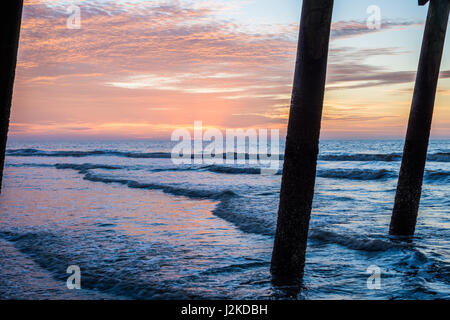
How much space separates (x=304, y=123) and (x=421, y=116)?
10.6 ft

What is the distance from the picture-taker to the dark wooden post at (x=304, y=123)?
4.11m

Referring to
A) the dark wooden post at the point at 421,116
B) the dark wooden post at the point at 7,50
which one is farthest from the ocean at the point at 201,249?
the dark wooden post at the point at 7,50

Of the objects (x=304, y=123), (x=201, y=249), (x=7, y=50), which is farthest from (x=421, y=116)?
(x=7, y=50)

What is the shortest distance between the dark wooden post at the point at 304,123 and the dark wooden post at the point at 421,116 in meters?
2.95

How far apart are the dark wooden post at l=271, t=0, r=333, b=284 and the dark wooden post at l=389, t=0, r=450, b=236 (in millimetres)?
2946

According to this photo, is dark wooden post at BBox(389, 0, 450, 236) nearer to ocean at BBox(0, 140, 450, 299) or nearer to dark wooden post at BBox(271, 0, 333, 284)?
ocean at BBox(0, 140, 450, 299)

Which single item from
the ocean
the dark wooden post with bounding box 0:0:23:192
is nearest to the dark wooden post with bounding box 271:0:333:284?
the ocean

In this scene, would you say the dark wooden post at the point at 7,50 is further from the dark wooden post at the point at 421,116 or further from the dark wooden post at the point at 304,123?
the dark wooden post at the point at 421,116

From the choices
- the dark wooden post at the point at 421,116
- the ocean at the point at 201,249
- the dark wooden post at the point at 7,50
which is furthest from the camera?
the dark wooden post at the point at 421,116

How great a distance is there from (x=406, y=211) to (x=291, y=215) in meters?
3.57

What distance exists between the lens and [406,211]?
7145 mm
